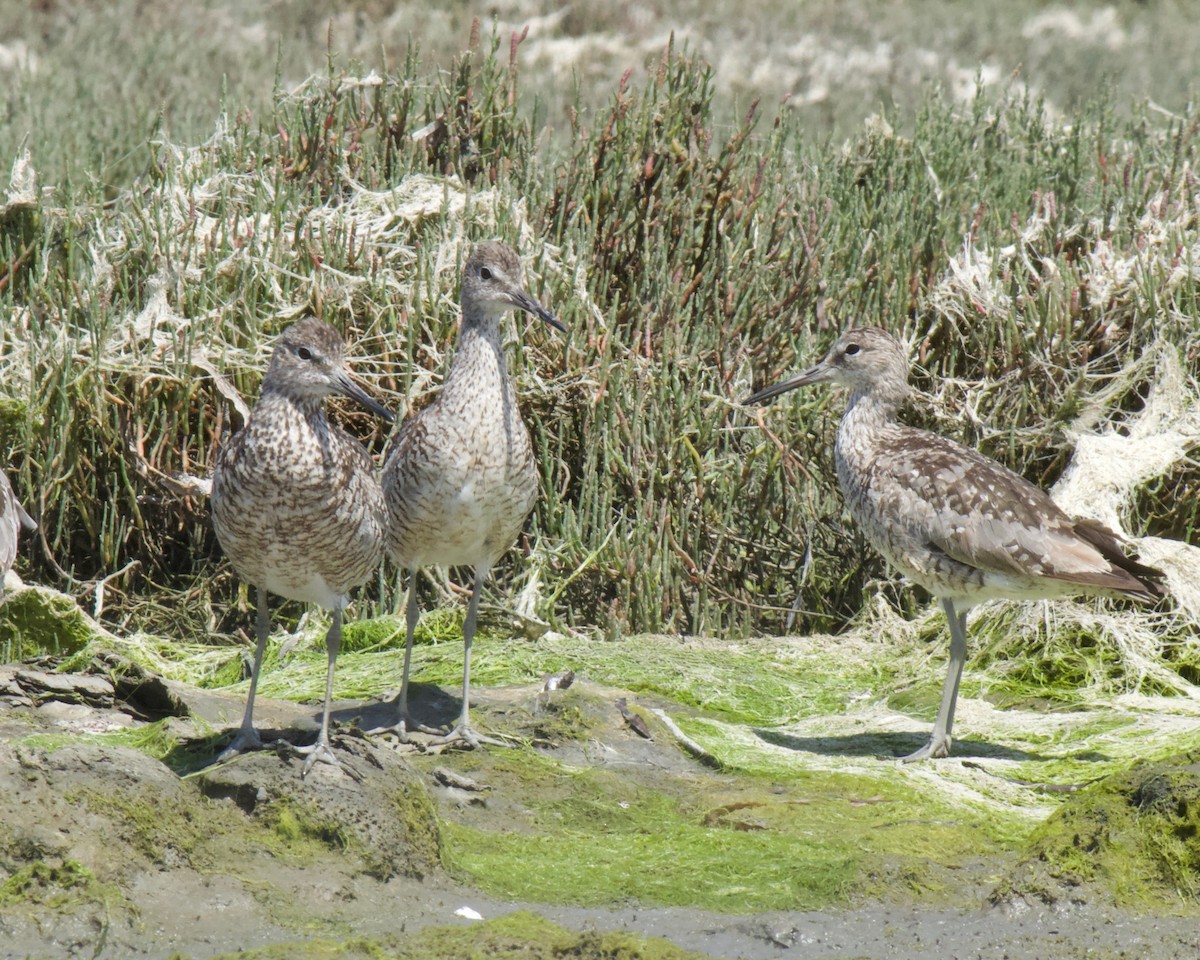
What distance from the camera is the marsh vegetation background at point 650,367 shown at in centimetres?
757

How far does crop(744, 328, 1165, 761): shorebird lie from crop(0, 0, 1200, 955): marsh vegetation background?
0.64 m

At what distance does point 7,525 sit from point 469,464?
186 centimetres

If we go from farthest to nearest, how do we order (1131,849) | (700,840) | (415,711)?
(415,711) < (700,840) < (1131,849)

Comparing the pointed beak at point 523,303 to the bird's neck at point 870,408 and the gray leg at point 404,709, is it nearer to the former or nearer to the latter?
the gray leg at point 404,709

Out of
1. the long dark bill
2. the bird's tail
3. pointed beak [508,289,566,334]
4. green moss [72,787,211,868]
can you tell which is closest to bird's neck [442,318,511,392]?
pointed beak [508,289,566,334]

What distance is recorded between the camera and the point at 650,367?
28.8ft

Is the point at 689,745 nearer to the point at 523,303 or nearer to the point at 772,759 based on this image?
the point at 772,759

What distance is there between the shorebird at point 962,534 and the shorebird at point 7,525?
359cm

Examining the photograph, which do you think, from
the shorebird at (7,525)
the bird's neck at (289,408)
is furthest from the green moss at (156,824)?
the shorebird at (7,525)

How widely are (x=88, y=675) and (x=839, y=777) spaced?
2.95 meters

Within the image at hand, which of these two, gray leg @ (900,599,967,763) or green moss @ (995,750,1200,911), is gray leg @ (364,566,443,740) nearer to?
gray leg @ (900,599,967,763)

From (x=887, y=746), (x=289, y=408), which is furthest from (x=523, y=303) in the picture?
(x=887, y=746)

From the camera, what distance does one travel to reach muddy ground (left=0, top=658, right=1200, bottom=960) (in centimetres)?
426

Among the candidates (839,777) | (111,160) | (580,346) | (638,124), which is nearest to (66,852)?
(839,777)
